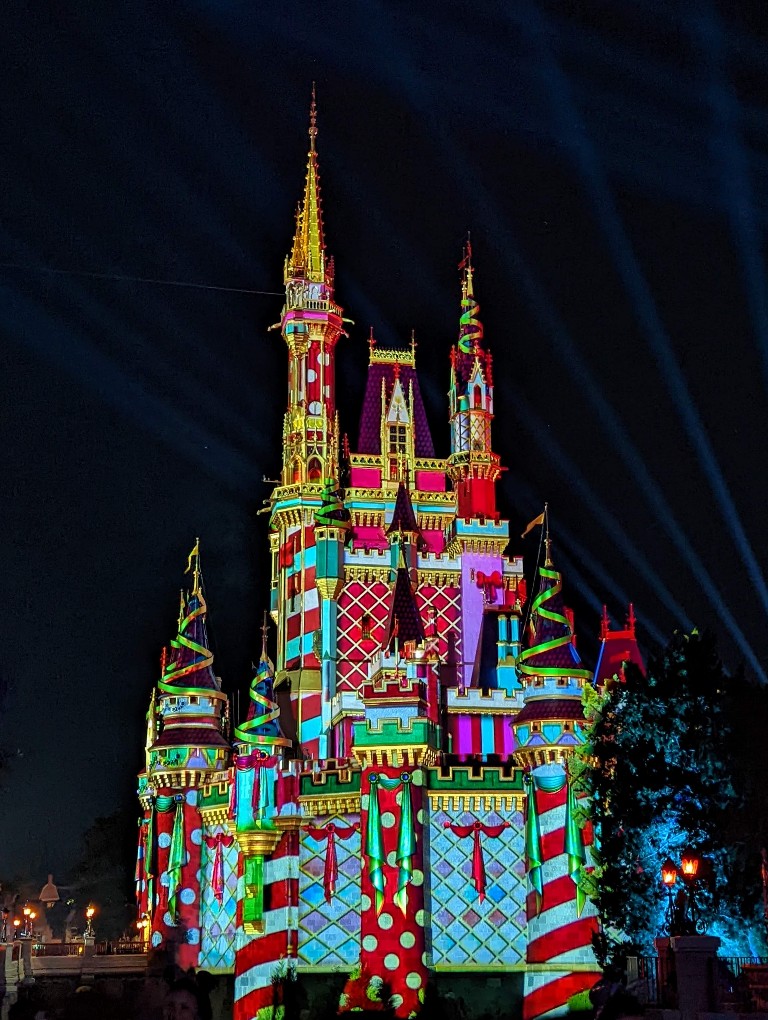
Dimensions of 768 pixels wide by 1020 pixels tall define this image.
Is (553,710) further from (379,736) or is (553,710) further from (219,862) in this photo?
(219,862)

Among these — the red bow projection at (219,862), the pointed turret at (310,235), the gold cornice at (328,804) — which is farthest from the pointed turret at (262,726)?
the pointed turret at (310,235)

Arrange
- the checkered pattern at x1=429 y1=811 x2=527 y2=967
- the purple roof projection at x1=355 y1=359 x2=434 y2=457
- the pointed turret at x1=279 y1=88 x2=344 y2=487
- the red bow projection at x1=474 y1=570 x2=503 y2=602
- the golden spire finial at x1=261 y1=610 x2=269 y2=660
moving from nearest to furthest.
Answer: the checkered pattern at x1=429 y1=811 x2=527 y2=967 < the golden spire finial at x1=261 y1=610 x2=269 y2=660 < the red bow projection at x1=474 y1=570 x2=503 y2=602 < the pointed turret at x1=279 y1=88 x2=344 y2=487 < the purple roof projection at x1=355 y1=359 x2=434 y2=457

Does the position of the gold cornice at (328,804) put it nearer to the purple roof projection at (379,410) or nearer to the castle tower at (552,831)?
the castle tower at (552,831)

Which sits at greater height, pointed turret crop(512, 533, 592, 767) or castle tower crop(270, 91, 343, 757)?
castle tower crop(270, 91, 343, 757)

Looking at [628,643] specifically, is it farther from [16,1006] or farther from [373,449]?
[16,1006]

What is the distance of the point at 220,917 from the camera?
45656 millimetres

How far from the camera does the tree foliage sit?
33531 mm

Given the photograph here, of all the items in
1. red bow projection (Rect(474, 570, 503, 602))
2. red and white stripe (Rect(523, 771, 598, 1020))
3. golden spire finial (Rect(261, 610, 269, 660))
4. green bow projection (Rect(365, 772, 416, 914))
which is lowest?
red and white stripe (Rect(523, 771, 598, 1020))

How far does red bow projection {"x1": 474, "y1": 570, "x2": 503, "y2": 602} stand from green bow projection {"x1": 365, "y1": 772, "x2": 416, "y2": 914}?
14.7 m

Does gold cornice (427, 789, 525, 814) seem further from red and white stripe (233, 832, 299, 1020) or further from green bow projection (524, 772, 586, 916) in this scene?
red and white stripe (233, 832, 299, 1020)

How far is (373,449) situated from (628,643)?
14534 mm

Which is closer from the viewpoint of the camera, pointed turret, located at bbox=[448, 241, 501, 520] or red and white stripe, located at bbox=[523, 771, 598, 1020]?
red and white stripe, located at bbox=[523, 771, 598, 1020]

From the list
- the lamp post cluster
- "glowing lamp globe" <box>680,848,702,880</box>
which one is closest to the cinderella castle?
the lamp post cluster

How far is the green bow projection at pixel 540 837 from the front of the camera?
40.7 m
